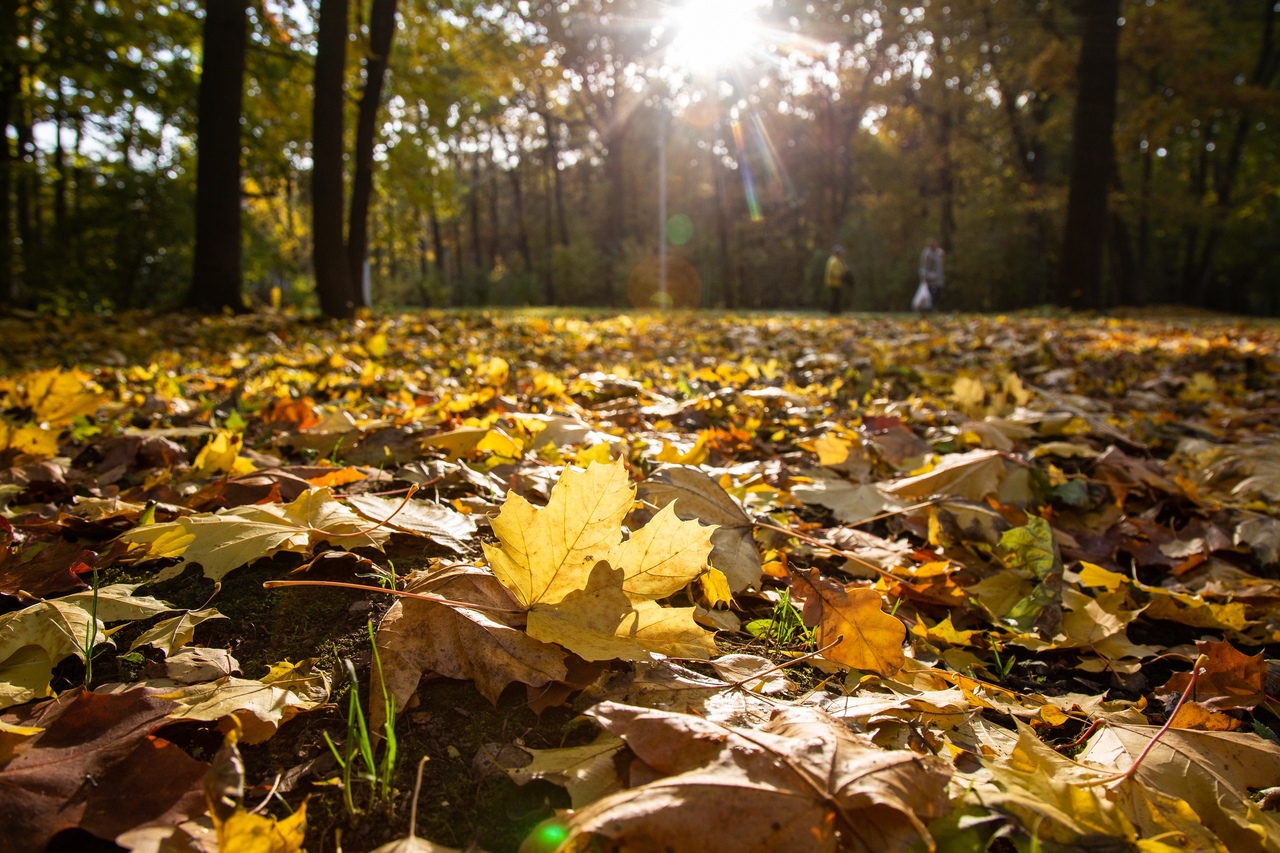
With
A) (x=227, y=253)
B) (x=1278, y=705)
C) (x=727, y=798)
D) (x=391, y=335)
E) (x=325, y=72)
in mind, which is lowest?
(x=1278, y=705)

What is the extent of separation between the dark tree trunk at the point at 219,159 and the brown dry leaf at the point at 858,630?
829cm

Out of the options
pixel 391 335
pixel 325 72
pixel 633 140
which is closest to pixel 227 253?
pixel 325 72

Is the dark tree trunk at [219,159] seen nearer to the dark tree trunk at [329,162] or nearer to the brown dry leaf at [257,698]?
the dark tree trunk at [329,162]

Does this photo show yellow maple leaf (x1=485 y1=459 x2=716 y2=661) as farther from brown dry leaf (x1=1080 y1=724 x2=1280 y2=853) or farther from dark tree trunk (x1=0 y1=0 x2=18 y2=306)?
dark tree trunk (x1=0 y1=0 x2=18 y2=306)

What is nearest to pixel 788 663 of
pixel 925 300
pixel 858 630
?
pixel 858 630

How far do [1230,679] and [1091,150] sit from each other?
47.6ft

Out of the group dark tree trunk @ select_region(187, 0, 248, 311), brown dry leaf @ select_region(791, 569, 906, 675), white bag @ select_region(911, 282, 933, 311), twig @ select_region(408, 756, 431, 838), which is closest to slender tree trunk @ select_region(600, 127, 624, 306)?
→ white bag @ select_region(911, 282, 933, 311)

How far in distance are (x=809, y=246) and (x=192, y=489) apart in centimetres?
3590

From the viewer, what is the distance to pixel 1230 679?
1.14 m

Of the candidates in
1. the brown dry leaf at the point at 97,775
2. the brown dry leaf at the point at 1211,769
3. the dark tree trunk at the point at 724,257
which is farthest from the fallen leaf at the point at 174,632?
the dark tree trunk at the point at 724,257

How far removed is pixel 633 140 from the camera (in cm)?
4122

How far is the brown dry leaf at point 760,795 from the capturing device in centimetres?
64

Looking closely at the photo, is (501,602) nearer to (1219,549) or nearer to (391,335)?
(1219,549)

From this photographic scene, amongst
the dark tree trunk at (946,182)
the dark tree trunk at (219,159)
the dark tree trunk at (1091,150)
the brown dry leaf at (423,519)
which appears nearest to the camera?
the brown dry leaf at (423,519)
